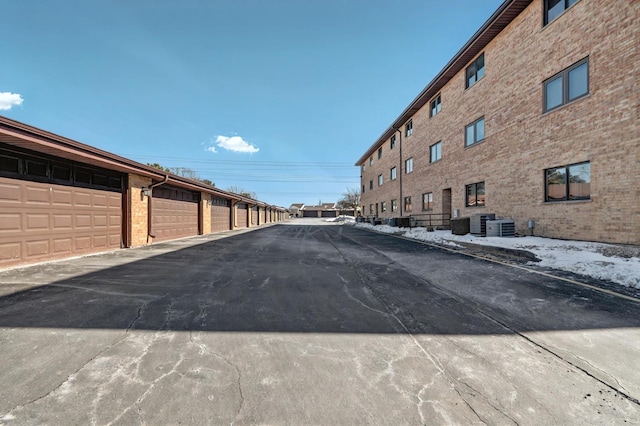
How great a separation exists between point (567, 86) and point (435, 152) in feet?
31.7

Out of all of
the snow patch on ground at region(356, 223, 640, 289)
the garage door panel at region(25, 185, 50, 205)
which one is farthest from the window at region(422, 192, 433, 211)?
the garage door panel at region(25, 185, 50, 205)

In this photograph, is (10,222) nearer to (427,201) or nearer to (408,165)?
(427,201)

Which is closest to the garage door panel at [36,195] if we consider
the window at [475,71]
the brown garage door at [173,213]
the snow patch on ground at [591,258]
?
the brown garage door at [173,213]

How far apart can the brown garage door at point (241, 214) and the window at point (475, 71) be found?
74.3ft

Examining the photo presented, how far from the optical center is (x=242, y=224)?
98.3ft

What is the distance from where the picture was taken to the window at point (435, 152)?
18761mm

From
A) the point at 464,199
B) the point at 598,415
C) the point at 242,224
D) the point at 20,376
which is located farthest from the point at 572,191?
the point at 242,224

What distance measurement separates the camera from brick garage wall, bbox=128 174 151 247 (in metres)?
10.8

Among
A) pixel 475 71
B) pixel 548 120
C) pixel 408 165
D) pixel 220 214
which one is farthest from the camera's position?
pixel 408 165

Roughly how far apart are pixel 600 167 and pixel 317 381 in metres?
11.3

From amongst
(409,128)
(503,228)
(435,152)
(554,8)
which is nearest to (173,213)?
(503,228)

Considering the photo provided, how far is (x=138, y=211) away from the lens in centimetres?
1126

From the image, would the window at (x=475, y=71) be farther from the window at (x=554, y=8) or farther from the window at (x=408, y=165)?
the window at (x=408, y=165)

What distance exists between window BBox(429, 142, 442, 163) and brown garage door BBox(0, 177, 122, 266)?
A: 1865cm
